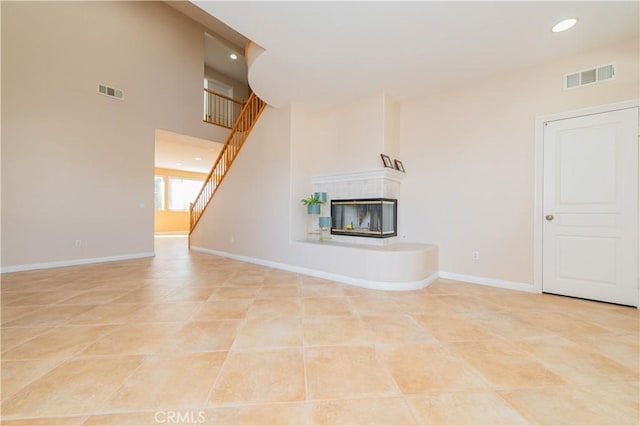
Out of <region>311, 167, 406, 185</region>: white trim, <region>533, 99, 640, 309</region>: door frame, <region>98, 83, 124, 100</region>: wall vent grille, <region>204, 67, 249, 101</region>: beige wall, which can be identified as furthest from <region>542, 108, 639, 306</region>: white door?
<region>204, 67, 249, 101</region>: beige wall

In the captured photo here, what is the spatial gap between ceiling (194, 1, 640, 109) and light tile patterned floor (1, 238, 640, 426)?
8.93 feet

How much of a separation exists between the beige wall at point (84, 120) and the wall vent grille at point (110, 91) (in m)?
0.07

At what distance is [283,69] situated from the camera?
10.6 feet

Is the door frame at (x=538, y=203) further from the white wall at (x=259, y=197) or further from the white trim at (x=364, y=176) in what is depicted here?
the white wall at (x=259, y=197)

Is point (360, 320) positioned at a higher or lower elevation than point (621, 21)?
lower

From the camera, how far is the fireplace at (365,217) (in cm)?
374

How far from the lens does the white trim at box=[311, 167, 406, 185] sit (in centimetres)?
372

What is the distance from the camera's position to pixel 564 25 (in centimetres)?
249

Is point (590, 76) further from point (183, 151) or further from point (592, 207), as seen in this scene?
point (183, 151)

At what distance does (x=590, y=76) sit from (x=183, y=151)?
852 centimetres

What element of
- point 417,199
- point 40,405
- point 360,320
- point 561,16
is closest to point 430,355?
point 360,320

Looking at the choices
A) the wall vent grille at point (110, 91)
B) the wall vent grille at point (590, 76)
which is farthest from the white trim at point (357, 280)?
the wall vent grille at point (110, 91)

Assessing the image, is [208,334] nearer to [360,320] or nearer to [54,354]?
[54,354]

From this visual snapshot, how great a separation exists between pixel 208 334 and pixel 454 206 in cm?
343
